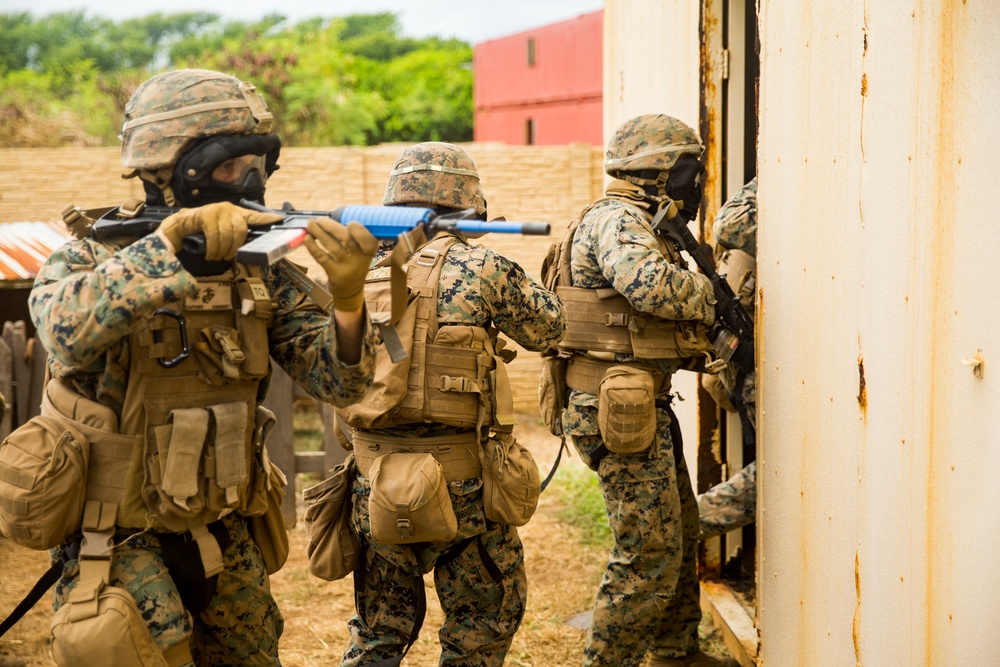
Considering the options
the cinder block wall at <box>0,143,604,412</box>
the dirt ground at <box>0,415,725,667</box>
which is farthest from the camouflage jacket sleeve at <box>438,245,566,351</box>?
the cinder block wall at <box>0,143,604,412</box>

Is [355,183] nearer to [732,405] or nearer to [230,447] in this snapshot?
[732,405]

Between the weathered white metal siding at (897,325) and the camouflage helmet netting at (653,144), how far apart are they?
2.84 feet

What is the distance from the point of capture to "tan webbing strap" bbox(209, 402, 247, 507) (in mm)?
2918

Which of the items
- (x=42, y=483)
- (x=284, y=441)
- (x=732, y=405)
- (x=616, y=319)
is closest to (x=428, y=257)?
(x=616, y=319)

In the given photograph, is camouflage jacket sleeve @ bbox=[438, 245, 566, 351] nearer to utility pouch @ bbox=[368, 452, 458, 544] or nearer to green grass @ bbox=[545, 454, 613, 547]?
utility pouch @ bbox=[368, 452, 458, 544]

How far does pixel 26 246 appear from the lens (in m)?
7.88

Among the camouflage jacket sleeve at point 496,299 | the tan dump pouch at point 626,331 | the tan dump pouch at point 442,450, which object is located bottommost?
the tan dump pouch at point 442,450

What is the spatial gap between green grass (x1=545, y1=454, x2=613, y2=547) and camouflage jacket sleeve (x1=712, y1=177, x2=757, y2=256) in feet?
7.42

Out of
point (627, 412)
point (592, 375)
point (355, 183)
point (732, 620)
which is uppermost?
point (355, 183)

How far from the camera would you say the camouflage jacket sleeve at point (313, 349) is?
2.97m

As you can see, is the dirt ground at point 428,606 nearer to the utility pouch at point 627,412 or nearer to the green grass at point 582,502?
the green grass at point 582,502

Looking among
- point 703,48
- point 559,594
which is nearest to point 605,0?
point 703,48

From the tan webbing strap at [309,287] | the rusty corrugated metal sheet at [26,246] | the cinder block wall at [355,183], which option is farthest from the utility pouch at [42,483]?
the cinder block wall at [355,183]

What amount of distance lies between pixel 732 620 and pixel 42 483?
3.24 m
